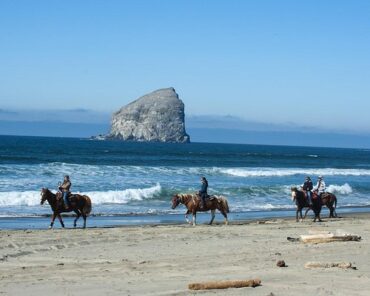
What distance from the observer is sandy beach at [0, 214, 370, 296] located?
9.92m

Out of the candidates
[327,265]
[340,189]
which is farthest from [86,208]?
[340,189]

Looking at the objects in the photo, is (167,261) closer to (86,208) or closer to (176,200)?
(86,208)

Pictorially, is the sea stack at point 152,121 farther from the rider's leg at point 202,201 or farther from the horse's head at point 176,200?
the rider's leg at point 202,201

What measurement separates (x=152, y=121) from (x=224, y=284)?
166865 mm

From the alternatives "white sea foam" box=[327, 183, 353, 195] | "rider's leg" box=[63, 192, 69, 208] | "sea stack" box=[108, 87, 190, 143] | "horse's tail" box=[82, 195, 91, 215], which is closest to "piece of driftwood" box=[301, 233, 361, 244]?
"horse's tail" box=[82, 195, 91, 215]

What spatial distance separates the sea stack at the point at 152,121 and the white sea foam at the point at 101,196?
136387 millimetres

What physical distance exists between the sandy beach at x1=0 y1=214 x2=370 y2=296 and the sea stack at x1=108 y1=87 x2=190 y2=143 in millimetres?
153619

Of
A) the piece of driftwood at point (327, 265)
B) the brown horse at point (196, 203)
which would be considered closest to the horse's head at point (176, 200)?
the brown horse at point (196, 203)

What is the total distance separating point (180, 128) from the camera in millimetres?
180375

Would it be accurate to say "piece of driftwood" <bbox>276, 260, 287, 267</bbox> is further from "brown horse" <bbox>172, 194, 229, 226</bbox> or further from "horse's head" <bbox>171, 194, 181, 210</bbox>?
"horse's head" <bbox>171, 194, 181, 210</bbox>

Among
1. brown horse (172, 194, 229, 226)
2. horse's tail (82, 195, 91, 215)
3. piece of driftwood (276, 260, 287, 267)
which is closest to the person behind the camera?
piece of driftwood (276, 260, 287, 267)

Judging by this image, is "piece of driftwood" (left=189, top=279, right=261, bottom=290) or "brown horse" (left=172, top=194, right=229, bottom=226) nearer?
"piece of driftwood" (left=189, top=279, right=261, bottom=290)

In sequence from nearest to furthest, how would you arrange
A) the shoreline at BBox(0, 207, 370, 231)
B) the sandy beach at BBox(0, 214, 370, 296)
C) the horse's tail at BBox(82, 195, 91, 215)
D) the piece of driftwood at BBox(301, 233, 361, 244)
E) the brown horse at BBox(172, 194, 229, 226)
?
1. the sandy beach at BBox(0, 214, 370, 296)
2. the piece of driftwood at BBox(301, 233, 361, 244)
3. the horse's tail at BBox(82, 195, 91, 215)
4. the shoreline at BBox(0, 207, 370, 231)
5. the brown horse at BBox(172, 194, 229, 226)

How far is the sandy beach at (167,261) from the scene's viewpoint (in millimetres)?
9922
